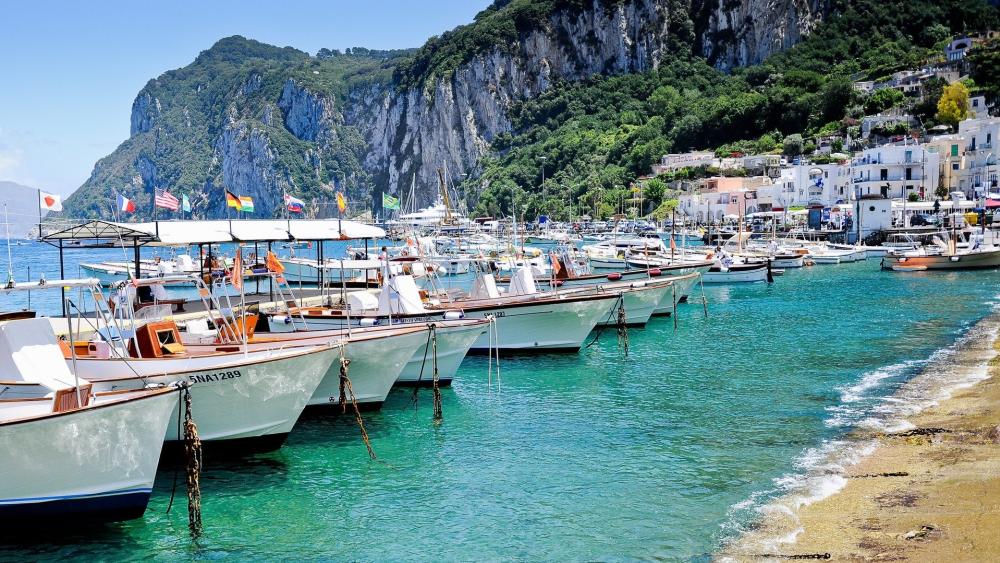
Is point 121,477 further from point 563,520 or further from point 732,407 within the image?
Result: point 732,407

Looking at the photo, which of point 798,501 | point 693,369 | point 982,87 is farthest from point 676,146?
point 798,501

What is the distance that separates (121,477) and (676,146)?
176m

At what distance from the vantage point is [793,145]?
15112 cm

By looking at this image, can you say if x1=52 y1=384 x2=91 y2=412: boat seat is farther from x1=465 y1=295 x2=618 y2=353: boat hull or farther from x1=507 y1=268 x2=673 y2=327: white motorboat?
x1=507 y1=268 x2=673 y2=327: white motorboat

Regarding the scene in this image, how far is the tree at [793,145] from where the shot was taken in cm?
15125

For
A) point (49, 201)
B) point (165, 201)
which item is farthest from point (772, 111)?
point (49, 201)

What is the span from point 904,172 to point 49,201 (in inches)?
4233

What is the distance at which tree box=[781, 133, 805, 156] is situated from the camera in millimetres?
151250

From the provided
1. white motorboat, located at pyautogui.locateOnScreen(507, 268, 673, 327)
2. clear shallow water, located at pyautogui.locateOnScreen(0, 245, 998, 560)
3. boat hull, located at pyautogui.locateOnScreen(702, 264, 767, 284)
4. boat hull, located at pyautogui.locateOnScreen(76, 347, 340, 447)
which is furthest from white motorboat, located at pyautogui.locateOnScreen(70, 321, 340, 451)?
boat hull, located at pyautogui.locateOnScreen(702, 264, 767, 284)

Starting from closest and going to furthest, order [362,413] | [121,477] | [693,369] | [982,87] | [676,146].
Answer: [121,477]
[362,413]
[693,369]
[982,87]
[676,146]

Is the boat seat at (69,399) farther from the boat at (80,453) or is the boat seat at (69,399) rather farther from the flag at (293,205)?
the flag at (293,205)

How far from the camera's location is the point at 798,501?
16656 millimetres

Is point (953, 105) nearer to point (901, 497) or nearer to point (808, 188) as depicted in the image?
point (808, 188)

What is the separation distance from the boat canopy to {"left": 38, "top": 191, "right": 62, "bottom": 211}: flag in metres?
2.43
